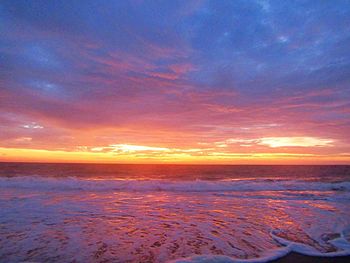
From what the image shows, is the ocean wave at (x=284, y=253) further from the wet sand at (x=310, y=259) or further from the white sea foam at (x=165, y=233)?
the wet sand at (x=310, y=259)

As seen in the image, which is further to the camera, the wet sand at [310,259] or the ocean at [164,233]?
the ocean at [164,233]

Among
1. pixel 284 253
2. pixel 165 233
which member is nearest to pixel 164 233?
pixel 165 233

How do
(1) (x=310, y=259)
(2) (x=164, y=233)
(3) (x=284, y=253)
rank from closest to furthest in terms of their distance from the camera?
(1) (x=310, y=259), (3) (x=284, y=253), (2) (x=164, y=233)

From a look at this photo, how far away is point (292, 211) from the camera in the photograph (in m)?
11.2

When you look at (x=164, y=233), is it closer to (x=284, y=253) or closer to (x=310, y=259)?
(x=284, y=253)

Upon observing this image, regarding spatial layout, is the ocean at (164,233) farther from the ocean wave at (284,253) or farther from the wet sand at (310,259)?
the wet sand at (310,259)

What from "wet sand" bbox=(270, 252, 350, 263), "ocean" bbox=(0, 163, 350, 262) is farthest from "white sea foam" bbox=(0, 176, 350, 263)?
"wet sand" bbox=(270, 252, 350, 263)

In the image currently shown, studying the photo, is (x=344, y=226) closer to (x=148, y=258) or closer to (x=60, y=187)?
(x=148, y=258)

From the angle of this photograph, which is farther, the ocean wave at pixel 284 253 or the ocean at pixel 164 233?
the ocean at pixel 164 233

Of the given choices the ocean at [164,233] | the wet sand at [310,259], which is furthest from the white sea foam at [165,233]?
the wet sand at [310,259]

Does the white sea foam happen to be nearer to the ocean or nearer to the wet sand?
the ocean

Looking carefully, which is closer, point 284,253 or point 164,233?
point 284,253

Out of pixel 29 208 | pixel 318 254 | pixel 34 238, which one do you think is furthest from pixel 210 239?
pixel 29 208

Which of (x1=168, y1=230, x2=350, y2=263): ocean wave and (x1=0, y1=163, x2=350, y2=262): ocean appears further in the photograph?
(x1=0, y1=163, x2=350, y2=262): ocean
